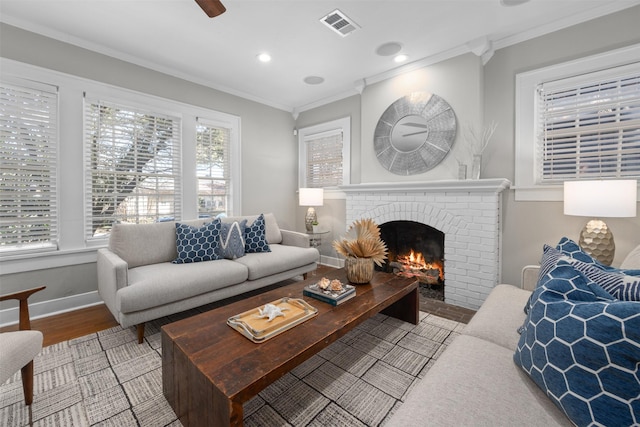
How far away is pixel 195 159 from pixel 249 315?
2.85 m

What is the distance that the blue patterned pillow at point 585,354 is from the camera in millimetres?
708

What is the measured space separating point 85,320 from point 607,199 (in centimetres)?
446

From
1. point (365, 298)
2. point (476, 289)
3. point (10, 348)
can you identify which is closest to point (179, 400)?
point (10, 348)

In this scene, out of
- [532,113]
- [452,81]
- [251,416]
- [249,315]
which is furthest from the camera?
[452,81]

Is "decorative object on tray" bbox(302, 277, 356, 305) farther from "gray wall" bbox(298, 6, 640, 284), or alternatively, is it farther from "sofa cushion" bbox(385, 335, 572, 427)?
"gray wall" bbox(298, 6, 640, 284)

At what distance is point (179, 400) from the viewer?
1341 mm

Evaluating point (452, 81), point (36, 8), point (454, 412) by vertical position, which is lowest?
point (454, 412)

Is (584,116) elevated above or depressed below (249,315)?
above

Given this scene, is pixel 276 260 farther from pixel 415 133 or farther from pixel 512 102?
pixel 512 102

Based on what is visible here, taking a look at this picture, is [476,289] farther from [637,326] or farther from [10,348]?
[10,348]

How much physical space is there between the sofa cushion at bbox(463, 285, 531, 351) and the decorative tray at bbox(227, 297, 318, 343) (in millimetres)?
901

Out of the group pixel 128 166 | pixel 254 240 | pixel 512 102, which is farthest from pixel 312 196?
pixel 512 102

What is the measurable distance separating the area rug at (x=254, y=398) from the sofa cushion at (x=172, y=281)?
0.34m

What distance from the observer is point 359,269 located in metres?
2.16
